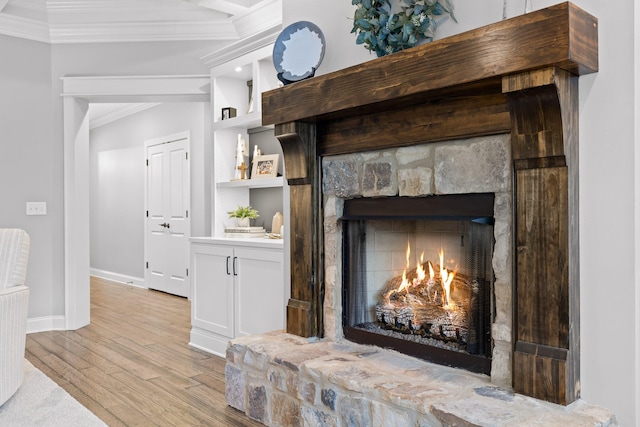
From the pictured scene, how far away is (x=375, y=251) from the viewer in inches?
104

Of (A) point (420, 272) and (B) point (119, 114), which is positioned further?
(B) point (119, 114)

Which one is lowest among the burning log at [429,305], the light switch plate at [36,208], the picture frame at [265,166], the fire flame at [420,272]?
the burning log at [429,305]

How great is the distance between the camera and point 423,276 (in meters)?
2.46

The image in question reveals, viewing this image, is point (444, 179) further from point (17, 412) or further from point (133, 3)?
point (133, 3)

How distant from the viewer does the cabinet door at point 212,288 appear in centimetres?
366

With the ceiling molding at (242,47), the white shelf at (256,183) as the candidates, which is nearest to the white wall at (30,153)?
the ceiling molding at (242,47)

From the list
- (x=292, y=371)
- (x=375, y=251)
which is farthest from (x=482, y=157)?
(x=292, y=371)

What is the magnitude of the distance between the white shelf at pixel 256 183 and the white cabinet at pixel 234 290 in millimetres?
536

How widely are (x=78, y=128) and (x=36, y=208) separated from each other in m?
0.81

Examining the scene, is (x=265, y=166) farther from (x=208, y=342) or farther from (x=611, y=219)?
(x=611, y=219)

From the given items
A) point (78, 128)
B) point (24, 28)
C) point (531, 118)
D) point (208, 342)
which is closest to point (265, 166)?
point (208, 342)

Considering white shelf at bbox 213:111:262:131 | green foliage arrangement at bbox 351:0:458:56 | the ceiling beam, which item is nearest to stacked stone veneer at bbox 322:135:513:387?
green foliage arrangement at bbox 351:0:458:56

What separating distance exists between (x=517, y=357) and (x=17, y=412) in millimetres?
2411

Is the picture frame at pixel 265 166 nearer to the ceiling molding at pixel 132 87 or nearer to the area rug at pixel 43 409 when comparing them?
the ceiling molding at pixel 132 87
